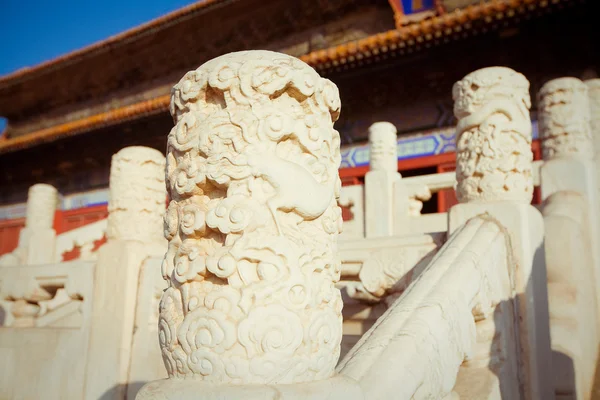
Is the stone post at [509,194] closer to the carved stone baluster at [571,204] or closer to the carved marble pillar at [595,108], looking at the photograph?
the carved stone baluster at [571,204]

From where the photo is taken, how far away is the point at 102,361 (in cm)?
338

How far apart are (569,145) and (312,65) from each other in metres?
3.84

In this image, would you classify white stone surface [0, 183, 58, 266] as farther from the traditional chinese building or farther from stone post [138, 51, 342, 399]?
stone post [138, 51, 342, 399]

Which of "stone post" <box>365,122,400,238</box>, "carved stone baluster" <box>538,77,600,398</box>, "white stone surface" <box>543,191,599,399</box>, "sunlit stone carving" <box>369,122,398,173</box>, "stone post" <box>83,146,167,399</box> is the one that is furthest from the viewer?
"sunlit stone carving" <box>369,122,398,173</box>

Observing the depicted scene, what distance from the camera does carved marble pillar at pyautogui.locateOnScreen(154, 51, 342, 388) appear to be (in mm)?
1376

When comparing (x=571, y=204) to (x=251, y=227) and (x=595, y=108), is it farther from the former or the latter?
(x=251, y=227)

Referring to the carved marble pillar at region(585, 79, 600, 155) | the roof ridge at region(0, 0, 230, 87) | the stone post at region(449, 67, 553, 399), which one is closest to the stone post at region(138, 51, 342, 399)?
the stone post at region(449, 67, 553, 399)

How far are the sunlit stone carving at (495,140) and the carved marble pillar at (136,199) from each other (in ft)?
6.93

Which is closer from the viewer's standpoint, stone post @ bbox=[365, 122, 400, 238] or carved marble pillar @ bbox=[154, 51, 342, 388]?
carved marble pillar @ bbox=[154, 51, 342, 388]

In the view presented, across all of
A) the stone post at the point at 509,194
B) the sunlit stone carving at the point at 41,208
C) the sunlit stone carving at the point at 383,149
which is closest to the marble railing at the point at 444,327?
the stone post at the point at 509,194

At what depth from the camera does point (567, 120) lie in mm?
4512

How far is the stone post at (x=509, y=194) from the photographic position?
2461 mm

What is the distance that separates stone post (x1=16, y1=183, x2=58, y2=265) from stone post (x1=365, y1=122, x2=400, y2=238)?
412 cm

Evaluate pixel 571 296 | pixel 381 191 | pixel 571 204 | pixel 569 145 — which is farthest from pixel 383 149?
pixel 571 296
